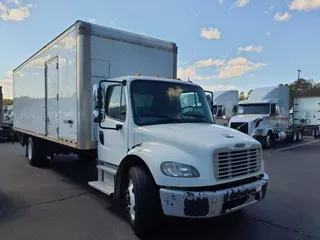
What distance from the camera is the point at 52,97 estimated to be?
751 centimetres

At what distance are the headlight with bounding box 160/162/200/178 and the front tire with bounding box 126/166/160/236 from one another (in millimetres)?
357

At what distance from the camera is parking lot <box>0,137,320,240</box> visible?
4336 millimetres

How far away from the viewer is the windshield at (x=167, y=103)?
4.79 meters

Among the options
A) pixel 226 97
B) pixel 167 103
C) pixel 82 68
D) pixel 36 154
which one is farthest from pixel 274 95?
pixel 82 68

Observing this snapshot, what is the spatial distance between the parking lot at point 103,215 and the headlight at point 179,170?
1096mm

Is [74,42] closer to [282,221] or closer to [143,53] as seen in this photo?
[143,53]

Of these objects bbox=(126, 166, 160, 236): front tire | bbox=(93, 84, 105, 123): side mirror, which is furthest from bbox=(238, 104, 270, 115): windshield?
bbox=(126, 166, 160, 236): front tire

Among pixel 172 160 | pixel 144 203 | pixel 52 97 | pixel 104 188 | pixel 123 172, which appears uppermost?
pixel 52 97

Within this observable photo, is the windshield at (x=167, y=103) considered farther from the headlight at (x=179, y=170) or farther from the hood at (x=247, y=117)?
the hood at (x=247, y=117)

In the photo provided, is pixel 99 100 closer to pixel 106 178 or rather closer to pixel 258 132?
pixel 106 178

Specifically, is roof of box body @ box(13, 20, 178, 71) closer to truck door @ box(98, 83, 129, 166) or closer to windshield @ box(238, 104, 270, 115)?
truck door @ box(98, 83, 129, 166)

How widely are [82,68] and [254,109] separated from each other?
13137 mm

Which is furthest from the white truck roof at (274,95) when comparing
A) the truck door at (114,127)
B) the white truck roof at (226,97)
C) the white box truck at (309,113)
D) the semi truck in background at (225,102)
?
the truck door at (114,127)

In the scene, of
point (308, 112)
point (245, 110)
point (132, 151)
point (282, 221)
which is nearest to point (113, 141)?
point (132, 151)
